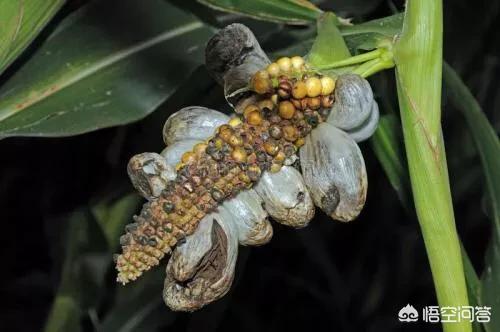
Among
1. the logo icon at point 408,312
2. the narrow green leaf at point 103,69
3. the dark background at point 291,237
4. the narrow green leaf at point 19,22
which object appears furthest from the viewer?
the dark background at point 291,237

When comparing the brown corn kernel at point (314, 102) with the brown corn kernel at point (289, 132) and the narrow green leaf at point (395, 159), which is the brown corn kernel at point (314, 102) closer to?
the brown corn kernel at point (289, 132)

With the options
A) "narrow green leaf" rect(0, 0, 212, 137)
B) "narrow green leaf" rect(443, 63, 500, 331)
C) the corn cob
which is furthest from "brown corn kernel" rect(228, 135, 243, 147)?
"narrow green leaf" rect(443, 63, 500, 331)

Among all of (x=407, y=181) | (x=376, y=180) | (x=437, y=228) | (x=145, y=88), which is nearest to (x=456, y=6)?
(x=376, y=180)

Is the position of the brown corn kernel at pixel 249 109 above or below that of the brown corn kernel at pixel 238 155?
above

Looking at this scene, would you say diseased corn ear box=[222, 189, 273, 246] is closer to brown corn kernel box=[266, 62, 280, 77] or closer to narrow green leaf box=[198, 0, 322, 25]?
brown corn kernel box=[266, 62, 280, 77]

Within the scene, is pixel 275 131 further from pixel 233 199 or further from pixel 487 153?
pixel 487 153

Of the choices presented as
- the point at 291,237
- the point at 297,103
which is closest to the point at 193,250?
the point at 297,103

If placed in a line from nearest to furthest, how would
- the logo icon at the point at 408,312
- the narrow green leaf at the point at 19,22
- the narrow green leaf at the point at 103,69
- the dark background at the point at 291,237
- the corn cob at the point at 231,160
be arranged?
1. the corn cob at the point at 231,160
2. the narrow green leaf at the point at 19,22
3. the narrow green leaf at the point at 103,69
4. the logo icon at the point at 408,312
5. the dark background at the point at 291,237

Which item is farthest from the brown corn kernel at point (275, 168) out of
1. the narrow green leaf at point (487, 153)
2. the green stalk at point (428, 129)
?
the narrow green leaf at point (487, 153)
